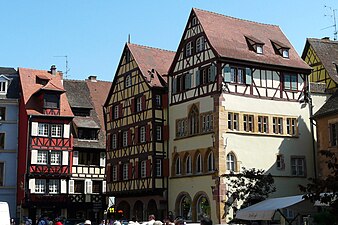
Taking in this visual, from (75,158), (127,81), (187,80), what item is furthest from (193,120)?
(75,158)

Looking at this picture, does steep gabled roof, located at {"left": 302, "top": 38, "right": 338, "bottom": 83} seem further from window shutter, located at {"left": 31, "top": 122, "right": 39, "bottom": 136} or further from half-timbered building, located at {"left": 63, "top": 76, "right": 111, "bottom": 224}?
window shutter, located at {"left": 31, "top": 122, "right": 39, "bottom": 136}

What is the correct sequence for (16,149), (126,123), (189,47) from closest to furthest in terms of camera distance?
(189,47) < (126,123) < (16,149)

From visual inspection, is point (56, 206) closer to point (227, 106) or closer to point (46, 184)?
point (46, 184)

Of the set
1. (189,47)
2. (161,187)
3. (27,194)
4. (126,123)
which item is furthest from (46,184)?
(189,47)

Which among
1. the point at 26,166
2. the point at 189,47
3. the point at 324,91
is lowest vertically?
the point at 26,166

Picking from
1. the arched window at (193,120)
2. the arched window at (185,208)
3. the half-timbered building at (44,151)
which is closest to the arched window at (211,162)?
the arched window at (193,120)

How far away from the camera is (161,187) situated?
46406 millimetres

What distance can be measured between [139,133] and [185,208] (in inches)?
300

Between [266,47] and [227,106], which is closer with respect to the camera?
[227,106]

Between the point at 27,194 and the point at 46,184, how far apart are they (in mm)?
2074

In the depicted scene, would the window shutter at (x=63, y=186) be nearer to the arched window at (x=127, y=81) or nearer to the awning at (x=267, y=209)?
the arched window at (x=127, y=81)

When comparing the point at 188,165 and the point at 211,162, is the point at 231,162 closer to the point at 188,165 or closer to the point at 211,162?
the point at 211,162

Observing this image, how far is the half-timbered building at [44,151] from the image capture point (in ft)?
182

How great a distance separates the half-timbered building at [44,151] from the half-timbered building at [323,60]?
22.0 metres
